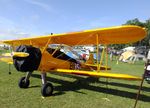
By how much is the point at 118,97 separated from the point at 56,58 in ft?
9.53

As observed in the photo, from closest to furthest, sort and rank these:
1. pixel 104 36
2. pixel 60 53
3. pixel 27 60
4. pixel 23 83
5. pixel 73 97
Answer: pixel 73 97
pixel 27 60
pixel 104 36
pixel 23 83
pixel 60 53

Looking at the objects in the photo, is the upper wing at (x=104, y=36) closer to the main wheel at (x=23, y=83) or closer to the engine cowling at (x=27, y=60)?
the engine cowling at (x=27, y=60)

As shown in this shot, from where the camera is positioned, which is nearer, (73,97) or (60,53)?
(73,97)

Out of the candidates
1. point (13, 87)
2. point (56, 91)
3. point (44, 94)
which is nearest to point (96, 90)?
point (56, 91)

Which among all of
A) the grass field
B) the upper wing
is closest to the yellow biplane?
the upper wing

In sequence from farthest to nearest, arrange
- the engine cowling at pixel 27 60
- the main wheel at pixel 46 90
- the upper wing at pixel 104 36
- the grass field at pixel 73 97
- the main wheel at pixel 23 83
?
the main wheel at pixel 23 83 → the engine cowling at pixel 27 60 → the main wheel at pixel 46 90 → the upper wing at pixel 104 36 → the grass field at pixel 73 97

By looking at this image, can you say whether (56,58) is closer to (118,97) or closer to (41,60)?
(41,60)

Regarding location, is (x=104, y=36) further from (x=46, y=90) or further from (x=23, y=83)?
(x=23, y=83)

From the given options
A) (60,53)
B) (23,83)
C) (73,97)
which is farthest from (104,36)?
(23,83)

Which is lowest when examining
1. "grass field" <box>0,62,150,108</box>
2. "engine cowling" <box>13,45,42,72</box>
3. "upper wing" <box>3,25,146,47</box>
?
"grass field" <box>0,62,150,108</box>

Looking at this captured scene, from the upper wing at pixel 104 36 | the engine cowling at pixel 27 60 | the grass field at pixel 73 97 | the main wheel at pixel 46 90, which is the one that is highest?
the upper wing at pixel 104 36

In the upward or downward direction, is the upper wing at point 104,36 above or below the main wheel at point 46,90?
above

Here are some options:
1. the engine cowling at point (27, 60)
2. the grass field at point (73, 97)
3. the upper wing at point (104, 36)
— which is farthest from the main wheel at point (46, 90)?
the upper wing at point (104, 36)

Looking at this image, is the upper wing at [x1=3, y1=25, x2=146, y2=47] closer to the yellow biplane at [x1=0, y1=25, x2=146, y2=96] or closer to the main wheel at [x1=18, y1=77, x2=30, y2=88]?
the yellow biplane at [x1=0, y1=25, x2=146, y2=96]
